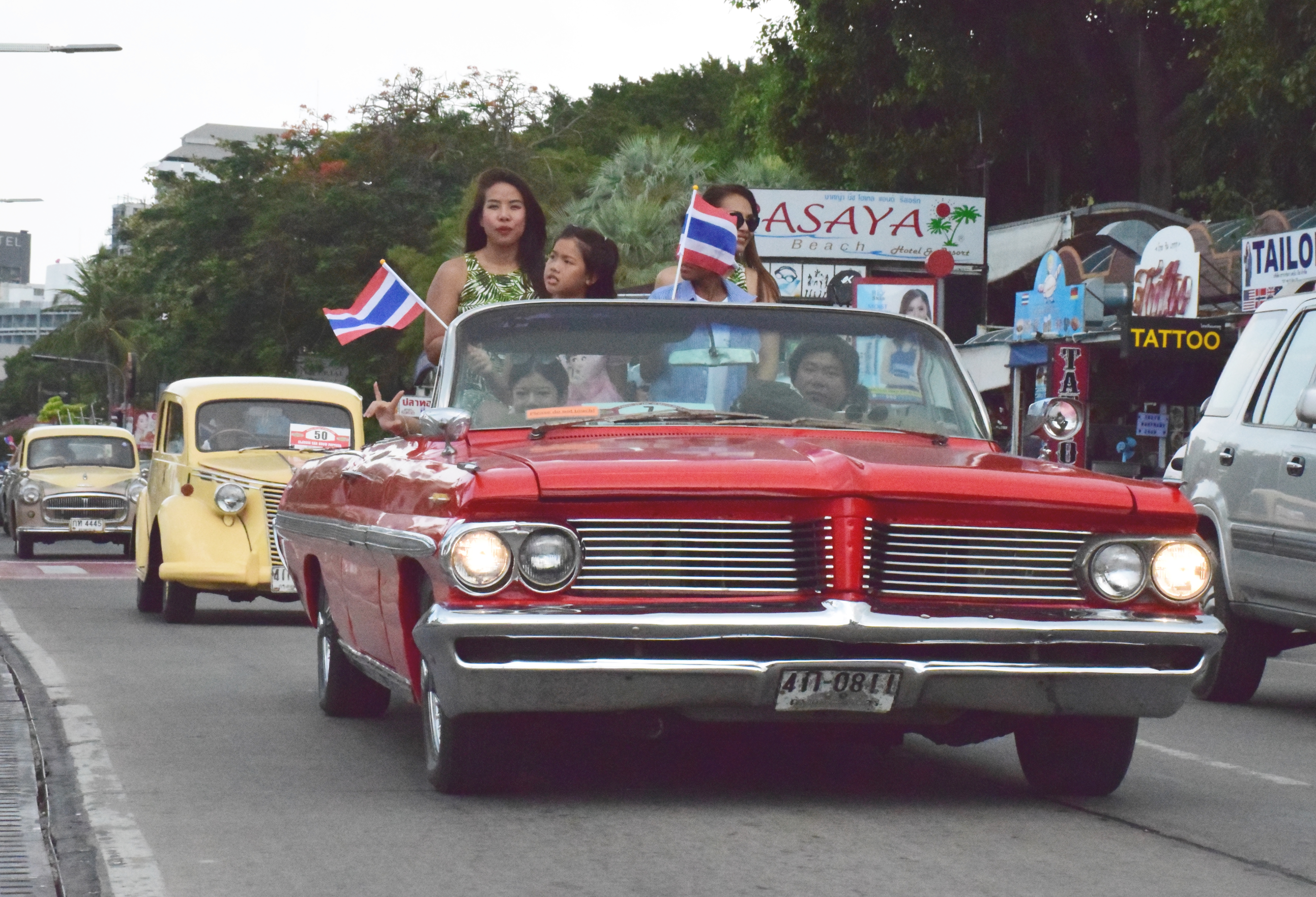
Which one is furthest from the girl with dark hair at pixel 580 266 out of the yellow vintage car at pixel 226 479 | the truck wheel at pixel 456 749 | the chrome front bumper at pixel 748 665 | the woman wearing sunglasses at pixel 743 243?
the yellow vintage car at pixel 226 479

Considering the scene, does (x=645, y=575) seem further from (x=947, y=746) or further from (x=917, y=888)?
(x=947, y=746)

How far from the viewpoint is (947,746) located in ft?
26.1

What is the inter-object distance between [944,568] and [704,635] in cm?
72

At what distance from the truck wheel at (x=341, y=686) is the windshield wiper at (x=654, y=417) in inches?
86.5

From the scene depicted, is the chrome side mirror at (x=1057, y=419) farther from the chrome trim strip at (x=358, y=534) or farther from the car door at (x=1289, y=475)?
the car door at (x=1289, y=475)

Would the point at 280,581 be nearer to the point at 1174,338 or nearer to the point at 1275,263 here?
the point at 1275,263

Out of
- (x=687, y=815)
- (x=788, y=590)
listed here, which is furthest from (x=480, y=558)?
(x=687, y=815)

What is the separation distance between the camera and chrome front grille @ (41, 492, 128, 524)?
28.6 meters

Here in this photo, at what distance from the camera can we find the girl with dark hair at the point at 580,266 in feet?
28.7

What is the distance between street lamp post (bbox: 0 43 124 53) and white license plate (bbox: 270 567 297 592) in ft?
36.0

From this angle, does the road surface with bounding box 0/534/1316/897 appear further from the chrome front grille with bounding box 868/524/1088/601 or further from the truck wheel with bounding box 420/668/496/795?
the chrome front grille with bounding box 868/524/1088/601

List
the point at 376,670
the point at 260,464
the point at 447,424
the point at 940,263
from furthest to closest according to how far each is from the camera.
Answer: the point at 940,263, the point at 260,464, the point at 376,670, the point at 447,424

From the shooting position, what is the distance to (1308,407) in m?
8.66

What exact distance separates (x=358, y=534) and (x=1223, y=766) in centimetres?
325
